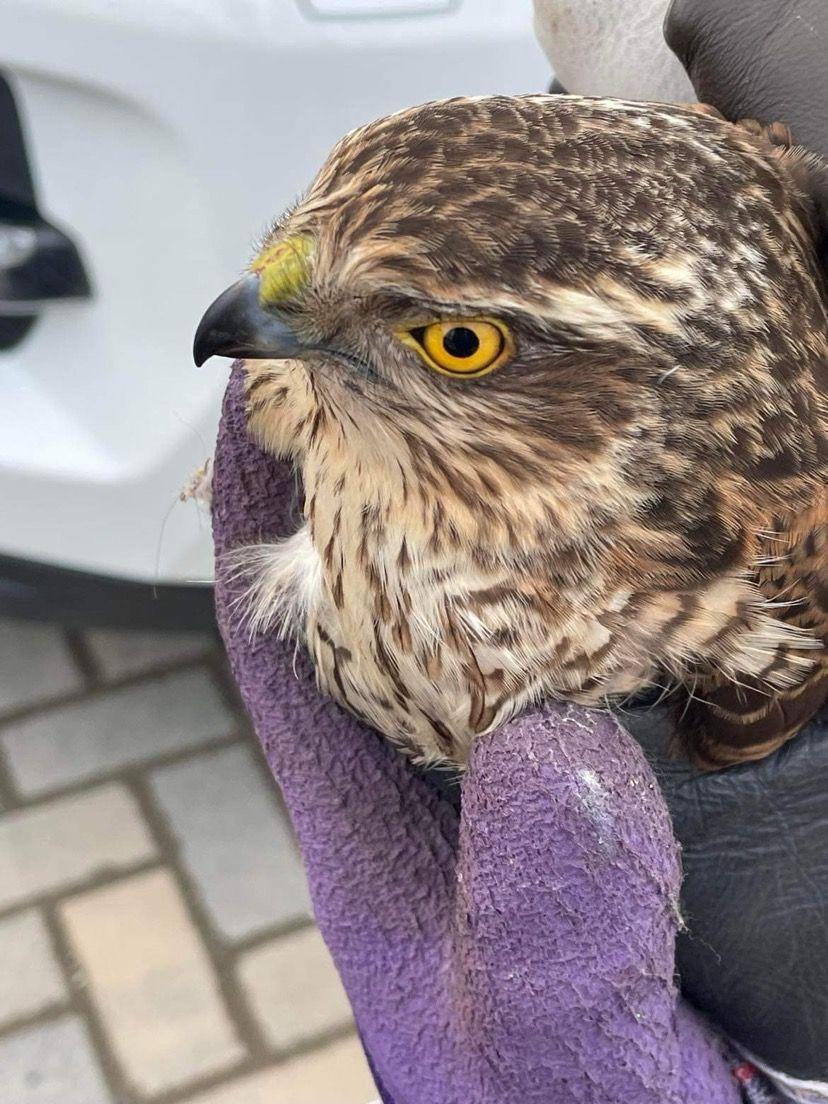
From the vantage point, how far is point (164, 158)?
253 cm

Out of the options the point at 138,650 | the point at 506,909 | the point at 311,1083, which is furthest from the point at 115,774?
the point at 506,909

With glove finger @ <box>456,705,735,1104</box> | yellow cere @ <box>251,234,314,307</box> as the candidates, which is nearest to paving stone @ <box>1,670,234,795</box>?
glove finger @ <box>456,705,735,1104</box>

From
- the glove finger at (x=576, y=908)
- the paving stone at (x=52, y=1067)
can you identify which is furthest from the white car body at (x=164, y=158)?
the glove finger at (x=576, y=908)

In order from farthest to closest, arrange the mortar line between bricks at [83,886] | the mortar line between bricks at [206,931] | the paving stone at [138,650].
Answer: the paving stone at [138,650]
the mortar line between bricks at [83,886]
the mortar line between bricks at [206,931]

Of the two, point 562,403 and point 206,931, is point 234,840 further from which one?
point 562,403

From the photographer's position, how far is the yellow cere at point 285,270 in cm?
150

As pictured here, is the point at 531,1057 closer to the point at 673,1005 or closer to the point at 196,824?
the point at 673,1005

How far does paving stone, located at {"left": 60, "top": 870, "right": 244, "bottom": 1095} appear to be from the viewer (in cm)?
306

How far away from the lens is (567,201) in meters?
1.38

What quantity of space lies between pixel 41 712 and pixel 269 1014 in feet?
3.50

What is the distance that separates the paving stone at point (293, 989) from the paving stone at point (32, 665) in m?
0.97

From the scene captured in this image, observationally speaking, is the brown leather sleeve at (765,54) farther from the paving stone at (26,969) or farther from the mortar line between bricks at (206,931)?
the paving stone at (26,969)

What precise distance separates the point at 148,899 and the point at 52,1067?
449mm

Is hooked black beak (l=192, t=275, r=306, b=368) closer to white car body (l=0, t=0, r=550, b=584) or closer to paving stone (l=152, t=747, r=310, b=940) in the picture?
white car body (l=0, t=0, r=550, b=584)
